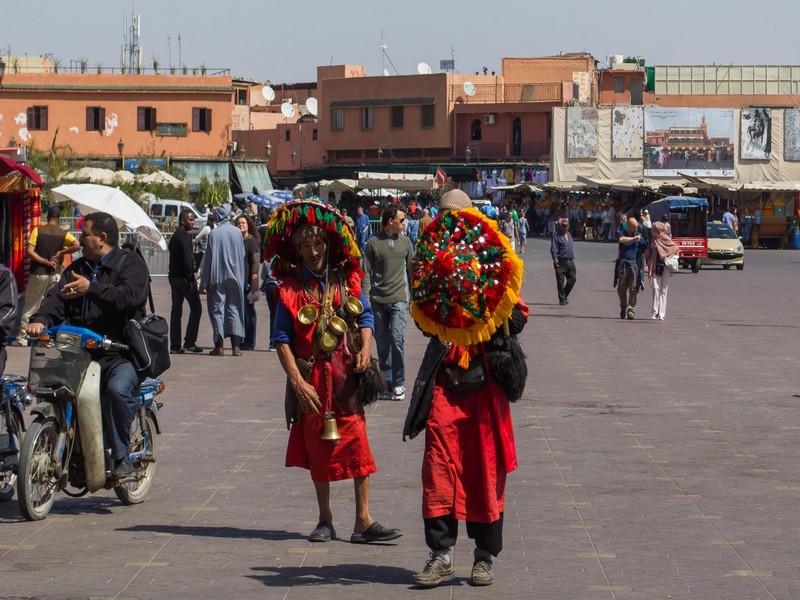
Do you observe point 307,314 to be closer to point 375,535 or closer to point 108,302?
point 375,535

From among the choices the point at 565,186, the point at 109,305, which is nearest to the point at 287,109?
the point at 565,186

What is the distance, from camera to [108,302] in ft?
27.5

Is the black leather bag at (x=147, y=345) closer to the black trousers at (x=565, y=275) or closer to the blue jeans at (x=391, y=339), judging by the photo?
the blue jeans at (x=391, y=339)

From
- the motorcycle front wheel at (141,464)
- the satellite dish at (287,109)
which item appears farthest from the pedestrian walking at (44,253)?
the satellite dish at (287,109)

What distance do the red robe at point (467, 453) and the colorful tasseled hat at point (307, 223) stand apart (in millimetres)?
1159

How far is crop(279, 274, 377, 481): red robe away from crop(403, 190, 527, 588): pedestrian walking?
76 centimetres

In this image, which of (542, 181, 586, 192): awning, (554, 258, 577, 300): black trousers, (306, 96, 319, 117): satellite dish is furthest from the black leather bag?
(306, 96, 319, 117): satellite dish

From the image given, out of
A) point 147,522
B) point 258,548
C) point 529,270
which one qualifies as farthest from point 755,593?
point 529,270

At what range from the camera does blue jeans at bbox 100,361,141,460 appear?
8.41 metres

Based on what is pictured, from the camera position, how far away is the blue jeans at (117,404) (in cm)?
841

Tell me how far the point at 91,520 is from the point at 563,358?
10.4 metres

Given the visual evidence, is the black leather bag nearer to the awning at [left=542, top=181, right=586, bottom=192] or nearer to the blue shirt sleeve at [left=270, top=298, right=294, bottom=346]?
the blue shirt sleeve at [left=270, top=298, right=294, bottom=346]

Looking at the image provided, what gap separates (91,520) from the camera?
27.4ft

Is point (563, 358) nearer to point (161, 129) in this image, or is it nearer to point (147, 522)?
point (147, 522)
